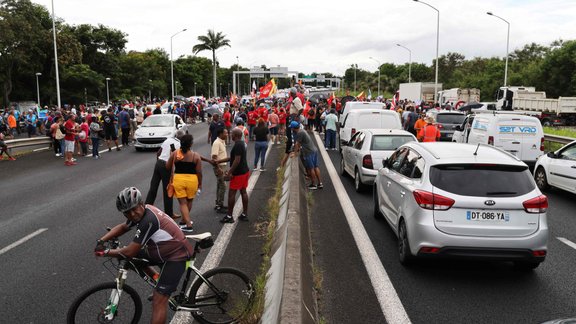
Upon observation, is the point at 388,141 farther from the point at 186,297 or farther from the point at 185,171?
the point at 186,297

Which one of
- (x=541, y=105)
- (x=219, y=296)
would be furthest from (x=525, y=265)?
(x=541, y=105)

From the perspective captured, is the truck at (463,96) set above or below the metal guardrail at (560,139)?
above

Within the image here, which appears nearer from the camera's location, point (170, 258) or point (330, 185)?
point (170, 258)

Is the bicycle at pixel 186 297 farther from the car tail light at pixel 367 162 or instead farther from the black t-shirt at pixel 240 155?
the car tail light at pixel 367 162

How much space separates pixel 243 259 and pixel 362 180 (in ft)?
17.4

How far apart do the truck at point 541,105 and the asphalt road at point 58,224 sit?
1077 inches

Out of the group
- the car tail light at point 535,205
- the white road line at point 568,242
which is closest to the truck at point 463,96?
the white road line at point 568,242

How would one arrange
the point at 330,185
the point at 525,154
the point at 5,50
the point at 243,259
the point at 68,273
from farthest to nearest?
the point at 5,50
the point at 525,154
the point at 330,185
the point at 243,259
the point at 68,273

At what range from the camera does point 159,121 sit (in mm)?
22453

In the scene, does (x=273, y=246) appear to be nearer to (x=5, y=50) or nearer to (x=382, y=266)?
(x=382, y=266)

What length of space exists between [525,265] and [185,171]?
5.14 metres

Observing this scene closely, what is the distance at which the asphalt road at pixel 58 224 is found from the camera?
580 cm

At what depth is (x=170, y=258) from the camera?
183 inches

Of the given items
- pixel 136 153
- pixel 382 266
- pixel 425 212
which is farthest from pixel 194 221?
pixel 136 153
